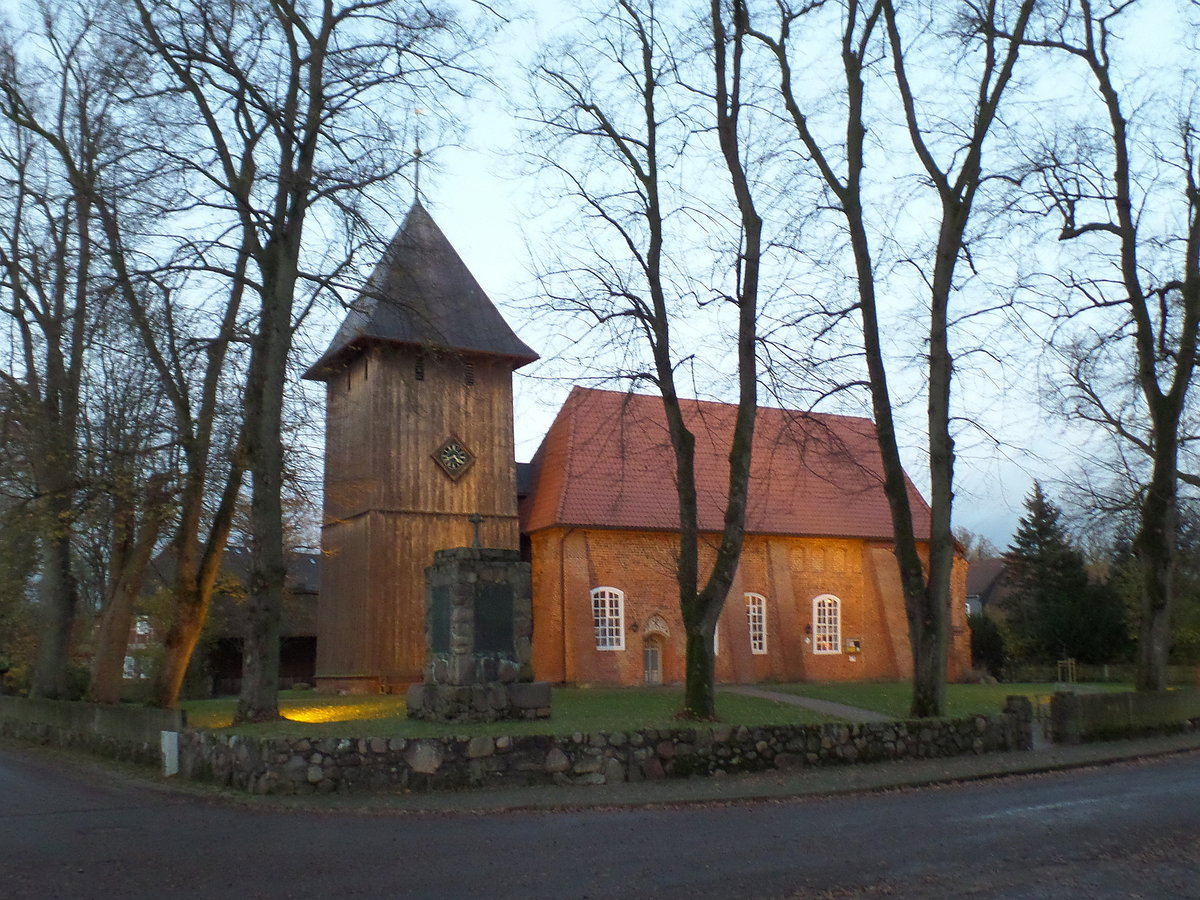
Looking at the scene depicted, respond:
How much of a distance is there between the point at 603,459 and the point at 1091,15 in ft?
68.5

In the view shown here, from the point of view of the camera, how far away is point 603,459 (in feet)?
123

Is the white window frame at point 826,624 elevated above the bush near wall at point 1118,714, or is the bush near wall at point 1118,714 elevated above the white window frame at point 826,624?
the white window frame at point 826,624

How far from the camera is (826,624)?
1585 inches

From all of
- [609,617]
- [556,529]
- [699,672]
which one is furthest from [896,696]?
[699,672]

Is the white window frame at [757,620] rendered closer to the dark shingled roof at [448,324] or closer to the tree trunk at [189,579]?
the dark shingled roof at [448,324]

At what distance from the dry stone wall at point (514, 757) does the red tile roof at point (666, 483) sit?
18.9 m

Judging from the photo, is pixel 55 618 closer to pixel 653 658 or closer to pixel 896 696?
pixel 653 658

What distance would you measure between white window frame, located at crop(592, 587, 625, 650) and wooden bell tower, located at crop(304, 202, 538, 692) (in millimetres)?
3282

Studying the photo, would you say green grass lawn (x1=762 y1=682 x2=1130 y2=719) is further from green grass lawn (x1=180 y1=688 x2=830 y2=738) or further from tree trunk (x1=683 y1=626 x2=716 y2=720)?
tree trunk (x1=683 y1=626 x2=716 y2=720)

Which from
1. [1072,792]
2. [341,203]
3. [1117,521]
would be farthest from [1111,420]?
[341,203]

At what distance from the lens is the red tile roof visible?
120 ft

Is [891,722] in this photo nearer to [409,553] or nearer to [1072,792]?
[1072,792]

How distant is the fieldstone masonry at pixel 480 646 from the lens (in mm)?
18000

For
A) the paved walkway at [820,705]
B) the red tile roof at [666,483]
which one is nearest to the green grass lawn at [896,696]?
the paved walkway at [820,705]
